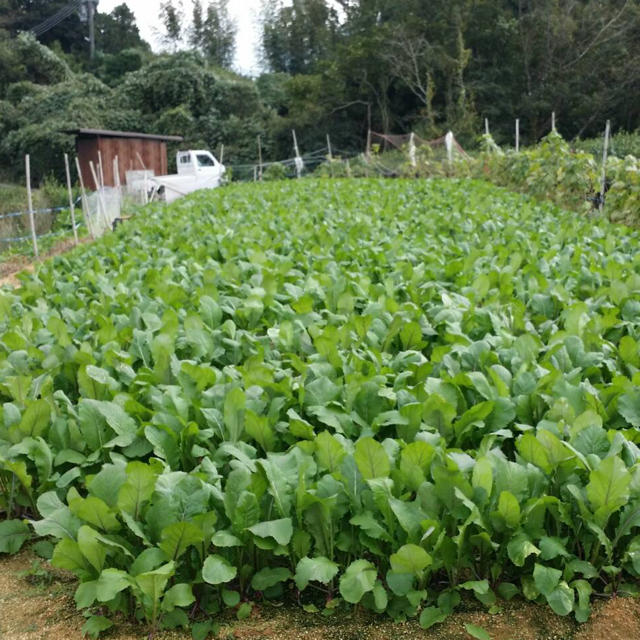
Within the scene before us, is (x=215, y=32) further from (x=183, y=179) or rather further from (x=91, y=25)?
(x=183, y=179)

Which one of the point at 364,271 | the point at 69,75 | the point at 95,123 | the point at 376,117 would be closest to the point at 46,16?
the point at 69,75

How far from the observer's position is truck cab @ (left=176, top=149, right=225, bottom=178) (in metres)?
28.5

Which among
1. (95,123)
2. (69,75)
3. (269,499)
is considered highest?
(69,75)

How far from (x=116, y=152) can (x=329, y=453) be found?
26.9 meters

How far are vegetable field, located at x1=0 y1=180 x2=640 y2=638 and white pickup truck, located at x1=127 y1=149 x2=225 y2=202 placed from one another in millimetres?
19122

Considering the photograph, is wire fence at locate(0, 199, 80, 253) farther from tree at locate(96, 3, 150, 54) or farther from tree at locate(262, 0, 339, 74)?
tree at locate(96, 3, 150, 54)

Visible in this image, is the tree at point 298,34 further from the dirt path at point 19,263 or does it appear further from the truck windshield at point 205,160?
the dirt path at point 19,263

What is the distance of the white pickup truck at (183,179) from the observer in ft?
81.1

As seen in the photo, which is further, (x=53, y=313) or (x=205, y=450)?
(x=53, y=313)

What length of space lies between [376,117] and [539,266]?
4176 centimetres

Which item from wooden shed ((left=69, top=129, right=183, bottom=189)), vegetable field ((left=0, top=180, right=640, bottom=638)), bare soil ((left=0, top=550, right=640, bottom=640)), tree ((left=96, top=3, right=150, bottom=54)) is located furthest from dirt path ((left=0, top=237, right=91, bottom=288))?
tree ((left=96, top=3, right=150, bottom=54))

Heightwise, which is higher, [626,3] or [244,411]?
[626,3]

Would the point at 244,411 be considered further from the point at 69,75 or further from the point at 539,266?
the point at 69,75

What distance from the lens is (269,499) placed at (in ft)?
8.66
